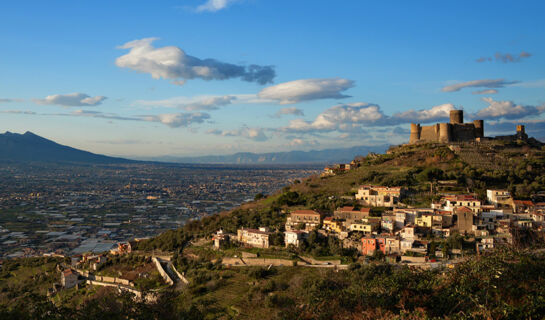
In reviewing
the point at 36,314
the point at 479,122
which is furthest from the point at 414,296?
the point at 479,122

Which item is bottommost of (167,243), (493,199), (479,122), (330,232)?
(167,243)

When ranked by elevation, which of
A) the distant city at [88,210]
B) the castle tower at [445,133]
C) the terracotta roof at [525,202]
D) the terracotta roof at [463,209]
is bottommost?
the distant city at [88,210]

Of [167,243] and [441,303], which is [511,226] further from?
[167,243]

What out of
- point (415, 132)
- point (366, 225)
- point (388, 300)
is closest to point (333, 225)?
point (366, 225)

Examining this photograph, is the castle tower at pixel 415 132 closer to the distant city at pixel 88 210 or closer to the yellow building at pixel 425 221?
the yellow building at pixel 425 221

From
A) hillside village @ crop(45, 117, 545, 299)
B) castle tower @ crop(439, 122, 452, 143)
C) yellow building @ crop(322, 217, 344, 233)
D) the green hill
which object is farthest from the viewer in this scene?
castle tower @ crop(439, 122, 452, 143)

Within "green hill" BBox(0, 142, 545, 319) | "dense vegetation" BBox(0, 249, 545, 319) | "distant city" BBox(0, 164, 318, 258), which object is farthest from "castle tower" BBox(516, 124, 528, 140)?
"distant city" BBox(0, 164, 318, 258)

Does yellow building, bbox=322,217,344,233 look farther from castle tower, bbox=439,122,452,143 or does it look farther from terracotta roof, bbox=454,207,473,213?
castle tower, bbox=439,122,452,143

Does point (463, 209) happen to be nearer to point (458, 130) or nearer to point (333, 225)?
point (333, 225)

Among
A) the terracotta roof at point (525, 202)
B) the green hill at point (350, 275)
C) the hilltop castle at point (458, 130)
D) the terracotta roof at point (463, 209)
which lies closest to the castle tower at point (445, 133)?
the hilltop castle at point (458, 130)

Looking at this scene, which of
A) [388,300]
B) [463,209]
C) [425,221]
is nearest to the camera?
[388,300]

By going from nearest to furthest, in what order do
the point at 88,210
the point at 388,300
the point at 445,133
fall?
1. the point at 388,300
2. the point at 445,133
3. the point at 88,210
